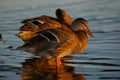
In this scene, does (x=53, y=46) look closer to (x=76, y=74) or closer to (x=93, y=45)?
(x=76, y=74)

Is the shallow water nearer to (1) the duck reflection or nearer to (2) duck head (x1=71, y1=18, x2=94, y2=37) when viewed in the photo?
(1) the duck reflection

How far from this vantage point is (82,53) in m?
11.1

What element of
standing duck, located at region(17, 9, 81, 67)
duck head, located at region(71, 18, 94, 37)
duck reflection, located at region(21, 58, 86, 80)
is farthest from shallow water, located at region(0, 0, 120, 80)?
duck head, located at region(71, 18, 94, 37)

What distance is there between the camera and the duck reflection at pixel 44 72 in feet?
29.0

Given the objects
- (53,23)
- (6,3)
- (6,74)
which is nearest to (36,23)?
(53,23)

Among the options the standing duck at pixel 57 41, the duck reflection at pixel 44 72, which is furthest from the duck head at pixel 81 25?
the duck reflection at pixel 44 72

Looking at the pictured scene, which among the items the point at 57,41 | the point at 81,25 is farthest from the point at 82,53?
the point at 57,41

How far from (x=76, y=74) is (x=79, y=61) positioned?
1.16m

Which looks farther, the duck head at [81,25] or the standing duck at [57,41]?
the duck head at [81,25]

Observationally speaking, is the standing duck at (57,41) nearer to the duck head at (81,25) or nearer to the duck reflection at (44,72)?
the duck reflection at (44,72)

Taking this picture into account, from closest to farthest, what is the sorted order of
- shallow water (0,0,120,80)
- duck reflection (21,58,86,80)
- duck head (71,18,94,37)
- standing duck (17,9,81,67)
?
1. duck reflection (21,58,86,80)
2. shallow water (0,0,120,80)
3. standing duck (17,9,81,67)
4. duck head (71,18,94,37)

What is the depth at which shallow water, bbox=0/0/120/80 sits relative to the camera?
29.9 feet

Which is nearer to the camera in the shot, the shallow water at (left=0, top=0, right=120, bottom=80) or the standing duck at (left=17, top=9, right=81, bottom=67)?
the shallow water at (left=0, top=0, right=120, bottom=80)

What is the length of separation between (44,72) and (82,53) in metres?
2.02
